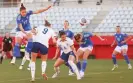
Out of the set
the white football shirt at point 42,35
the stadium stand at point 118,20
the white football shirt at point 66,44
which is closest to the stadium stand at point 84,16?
the stadium stand at point 118,20

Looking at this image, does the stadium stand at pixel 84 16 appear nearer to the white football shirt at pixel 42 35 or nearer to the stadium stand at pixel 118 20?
the stadium stand at pixel 118 20

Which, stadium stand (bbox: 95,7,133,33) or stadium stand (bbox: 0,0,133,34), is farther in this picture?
stadium stand (bbox: 0,0,133,34)

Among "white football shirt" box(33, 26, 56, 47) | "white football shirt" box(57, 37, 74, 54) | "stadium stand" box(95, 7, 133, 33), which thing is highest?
"white football shirt" box(33, 26, 56, 47)

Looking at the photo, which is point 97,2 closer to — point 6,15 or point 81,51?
point 6,15

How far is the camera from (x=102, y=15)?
35.1 meters

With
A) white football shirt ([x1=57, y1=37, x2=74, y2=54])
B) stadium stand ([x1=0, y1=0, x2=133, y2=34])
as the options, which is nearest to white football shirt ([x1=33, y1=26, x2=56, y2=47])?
white football shirt ([x1=57, y1=37, x2=74, y2=54])

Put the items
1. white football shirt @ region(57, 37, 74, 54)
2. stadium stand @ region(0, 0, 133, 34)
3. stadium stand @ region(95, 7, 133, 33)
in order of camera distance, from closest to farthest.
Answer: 1. white football shirt @ region(57, 37, 74, 54)
2. stadium stand @ region(95, 7, 133, 33)
3. stadium stand @ region(0, 0, 133, 34)

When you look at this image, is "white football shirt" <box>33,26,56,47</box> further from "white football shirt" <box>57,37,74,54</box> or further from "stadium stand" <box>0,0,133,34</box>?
"stadium stand" <box>0,0,133,34</box>

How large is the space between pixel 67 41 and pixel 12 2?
1077 inches

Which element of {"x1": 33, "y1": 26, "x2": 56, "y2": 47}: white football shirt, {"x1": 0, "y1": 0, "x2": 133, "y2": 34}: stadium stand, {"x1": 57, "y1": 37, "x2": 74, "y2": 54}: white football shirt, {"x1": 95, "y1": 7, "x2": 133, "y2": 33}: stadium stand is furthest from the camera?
{"x1": 0, "y1": 0, "x2": 133, "y2": 34}: stadium stand

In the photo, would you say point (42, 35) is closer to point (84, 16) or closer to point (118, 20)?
point (118, 20)

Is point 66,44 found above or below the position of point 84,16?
above

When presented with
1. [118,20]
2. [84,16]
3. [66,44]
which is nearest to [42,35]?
[66,44]

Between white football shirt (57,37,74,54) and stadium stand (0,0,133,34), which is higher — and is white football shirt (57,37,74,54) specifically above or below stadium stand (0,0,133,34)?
above
